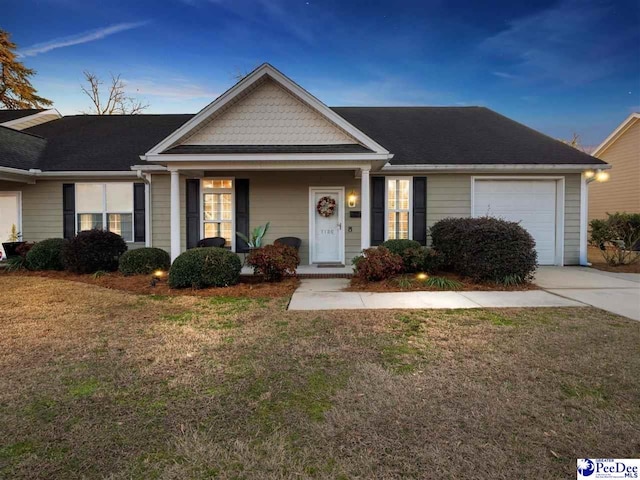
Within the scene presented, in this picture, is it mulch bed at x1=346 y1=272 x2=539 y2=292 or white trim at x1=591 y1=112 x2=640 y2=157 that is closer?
mulch bed at x1=346 y1=272 x2=539 y2=292

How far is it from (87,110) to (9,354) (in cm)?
2260

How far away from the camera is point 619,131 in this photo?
14.9 m

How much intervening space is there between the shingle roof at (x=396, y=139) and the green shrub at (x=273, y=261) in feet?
8.15

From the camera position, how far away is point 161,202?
386 inches

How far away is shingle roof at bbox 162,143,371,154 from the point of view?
7914mm

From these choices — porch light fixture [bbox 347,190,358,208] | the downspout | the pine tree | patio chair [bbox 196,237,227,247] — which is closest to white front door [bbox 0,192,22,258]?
the downspout

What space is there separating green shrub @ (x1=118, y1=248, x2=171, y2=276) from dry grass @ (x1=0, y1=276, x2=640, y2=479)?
316 cm

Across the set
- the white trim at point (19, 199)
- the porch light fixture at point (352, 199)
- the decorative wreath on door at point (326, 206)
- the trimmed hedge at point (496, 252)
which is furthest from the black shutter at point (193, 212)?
the trimmed hedge at point (496, 252)

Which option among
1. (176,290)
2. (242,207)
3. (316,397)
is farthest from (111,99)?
(316,397)

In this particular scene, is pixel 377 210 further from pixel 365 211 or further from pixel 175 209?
pixel 175 209

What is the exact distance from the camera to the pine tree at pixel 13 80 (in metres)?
20.3

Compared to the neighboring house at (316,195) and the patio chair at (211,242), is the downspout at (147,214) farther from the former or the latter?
the patio chair at (211,242)

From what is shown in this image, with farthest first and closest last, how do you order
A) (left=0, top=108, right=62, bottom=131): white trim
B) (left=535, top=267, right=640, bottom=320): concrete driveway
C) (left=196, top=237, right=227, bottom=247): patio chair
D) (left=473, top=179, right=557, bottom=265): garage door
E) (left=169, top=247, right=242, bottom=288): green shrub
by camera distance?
(left=0, top=108, right=62, bottom=131): white trim
(left=473, top=179, right=557, bottom=265): garage door
(left=196, top=237, right=227, bottom=247): patio chair
(left=169, top=247, right=242, bottom=288): green shrub
(left=535, top=267, right=640, bottom=320): concrete driveway

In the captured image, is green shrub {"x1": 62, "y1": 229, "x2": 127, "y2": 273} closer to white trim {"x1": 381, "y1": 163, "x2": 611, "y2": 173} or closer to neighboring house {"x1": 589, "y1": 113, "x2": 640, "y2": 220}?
white trim {"x1": 381, "y1": 163, "x2": 611, "y2": 173}
